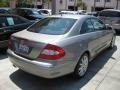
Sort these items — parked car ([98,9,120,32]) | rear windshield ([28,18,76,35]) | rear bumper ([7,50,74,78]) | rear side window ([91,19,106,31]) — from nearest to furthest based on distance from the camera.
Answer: rear bumper ([7,50,74,78])
rear windshield ([28,18,76,35])
rear side window ([91,19,106,31])
parked car ([98,9,120,32])

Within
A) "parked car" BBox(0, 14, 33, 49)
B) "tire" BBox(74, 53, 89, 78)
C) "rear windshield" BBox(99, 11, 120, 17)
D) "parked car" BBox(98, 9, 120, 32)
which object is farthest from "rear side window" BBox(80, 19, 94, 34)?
"rear windshield" BBox(99, 11, 120, 17)

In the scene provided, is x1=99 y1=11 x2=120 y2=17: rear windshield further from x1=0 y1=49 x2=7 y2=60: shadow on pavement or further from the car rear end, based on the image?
the car rear end

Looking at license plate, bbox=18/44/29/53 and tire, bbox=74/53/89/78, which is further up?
license plate, bbox=18/44/29/53

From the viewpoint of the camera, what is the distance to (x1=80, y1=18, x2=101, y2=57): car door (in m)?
4.89


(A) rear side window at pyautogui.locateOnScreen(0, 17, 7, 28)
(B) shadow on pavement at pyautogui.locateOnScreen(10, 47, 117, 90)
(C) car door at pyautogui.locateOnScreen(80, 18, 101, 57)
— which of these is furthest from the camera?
(A) rear side window at pyautogui.locateOnScreen(0, 17, 7, 28)

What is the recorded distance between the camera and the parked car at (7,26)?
650cm

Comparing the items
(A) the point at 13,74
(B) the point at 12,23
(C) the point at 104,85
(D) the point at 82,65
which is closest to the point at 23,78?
(A) the point at 13,74

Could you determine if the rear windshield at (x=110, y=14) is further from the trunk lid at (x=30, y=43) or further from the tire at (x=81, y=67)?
the trunk lid at (x=30, y=43)

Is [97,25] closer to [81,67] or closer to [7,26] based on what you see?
[81,67]

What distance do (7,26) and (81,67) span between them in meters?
3.21

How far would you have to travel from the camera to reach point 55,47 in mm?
3904

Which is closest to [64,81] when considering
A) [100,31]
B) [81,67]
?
[81,67]

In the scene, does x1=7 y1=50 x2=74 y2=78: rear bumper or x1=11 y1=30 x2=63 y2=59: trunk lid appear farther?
x1=11 y1=30 x2=63 y2=59: trunk lid

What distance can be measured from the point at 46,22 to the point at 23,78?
60.2 inches
